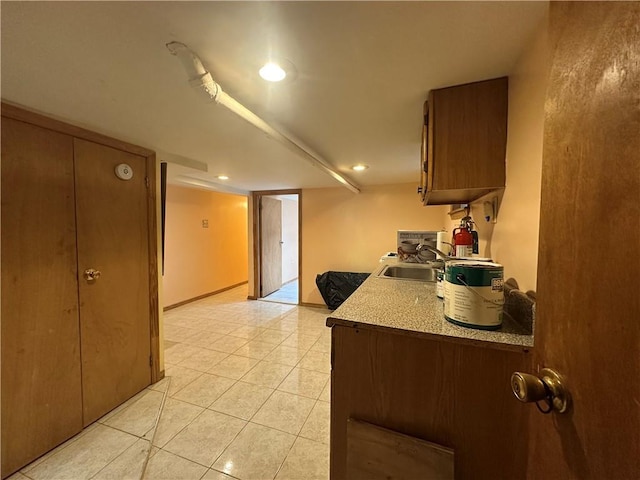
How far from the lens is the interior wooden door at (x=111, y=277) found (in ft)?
5.47

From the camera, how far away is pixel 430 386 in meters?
0.85

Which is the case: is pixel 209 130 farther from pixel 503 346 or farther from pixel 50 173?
pixel 503 346

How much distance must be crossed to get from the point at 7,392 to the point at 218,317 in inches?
97.1

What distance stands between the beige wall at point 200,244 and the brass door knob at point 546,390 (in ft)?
14.7

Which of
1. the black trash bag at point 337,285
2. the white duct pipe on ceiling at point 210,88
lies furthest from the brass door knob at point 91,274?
the black trash bag at point 337,285

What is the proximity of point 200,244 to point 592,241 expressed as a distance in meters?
4.98

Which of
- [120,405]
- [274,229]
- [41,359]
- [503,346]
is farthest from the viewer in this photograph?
[274,229]

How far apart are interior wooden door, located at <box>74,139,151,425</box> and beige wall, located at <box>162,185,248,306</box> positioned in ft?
7.30

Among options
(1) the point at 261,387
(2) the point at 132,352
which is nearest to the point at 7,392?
(2) the point at 132,352

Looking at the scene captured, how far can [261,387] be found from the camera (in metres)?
2.09

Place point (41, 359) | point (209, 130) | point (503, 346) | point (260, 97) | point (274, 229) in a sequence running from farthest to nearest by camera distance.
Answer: point (274, 229)
point (209, 130)
point (41, 359)
point (260, 97)
point (503, 346)

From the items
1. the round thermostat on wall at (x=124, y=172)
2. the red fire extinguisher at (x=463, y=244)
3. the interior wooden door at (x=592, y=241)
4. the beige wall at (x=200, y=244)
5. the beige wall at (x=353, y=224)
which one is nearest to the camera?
the interior wooden door at (x=592, y=241)

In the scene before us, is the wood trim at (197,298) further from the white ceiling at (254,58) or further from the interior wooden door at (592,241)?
the interior wooden door at (592,241)

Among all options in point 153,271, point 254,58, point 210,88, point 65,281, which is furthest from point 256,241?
point 254,58
